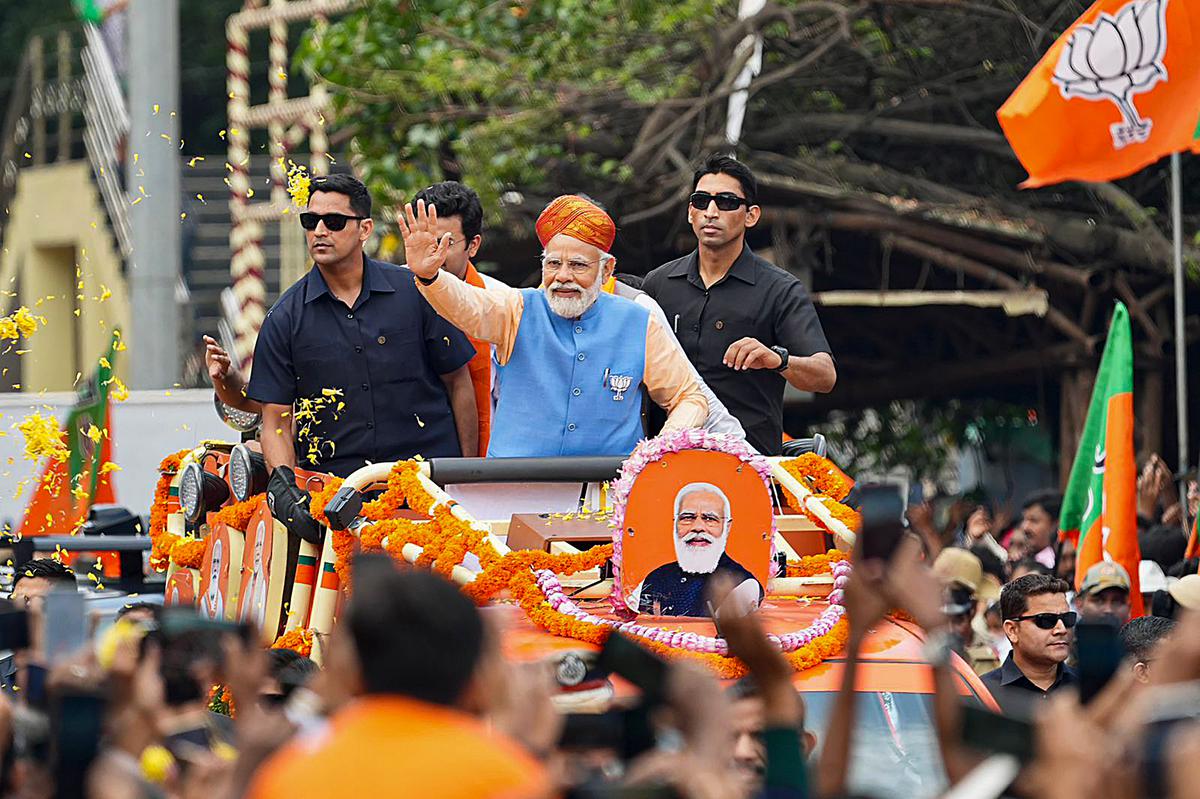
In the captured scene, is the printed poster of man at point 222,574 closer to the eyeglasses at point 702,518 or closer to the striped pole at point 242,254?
the eyeglasses at point 702,518

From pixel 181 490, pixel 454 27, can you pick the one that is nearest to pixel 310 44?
pixel 454 27

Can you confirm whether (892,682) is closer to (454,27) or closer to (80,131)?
(454,27)

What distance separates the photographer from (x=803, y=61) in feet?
45.0

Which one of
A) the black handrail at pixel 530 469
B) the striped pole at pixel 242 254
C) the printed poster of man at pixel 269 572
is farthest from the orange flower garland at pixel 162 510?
the striped pole at pixel 242 254

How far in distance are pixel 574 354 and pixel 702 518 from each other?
116 cm

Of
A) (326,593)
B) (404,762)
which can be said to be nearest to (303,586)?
(326,593)

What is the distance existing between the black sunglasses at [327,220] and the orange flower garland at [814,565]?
6.94ft

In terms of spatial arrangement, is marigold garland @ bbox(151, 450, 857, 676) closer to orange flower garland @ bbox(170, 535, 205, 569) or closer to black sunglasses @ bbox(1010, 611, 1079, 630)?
black sunglasses @ bbox(1010, 611, 1079, 630)

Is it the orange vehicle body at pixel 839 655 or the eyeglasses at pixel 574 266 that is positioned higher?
the eyeglasses at pixel 574 266

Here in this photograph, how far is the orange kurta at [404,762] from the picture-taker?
299cm

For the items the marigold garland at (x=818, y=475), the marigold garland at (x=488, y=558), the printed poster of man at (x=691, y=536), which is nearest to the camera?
the marigold garland at (x=488, y=558)

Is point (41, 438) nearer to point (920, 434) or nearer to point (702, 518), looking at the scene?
point (702, 518)

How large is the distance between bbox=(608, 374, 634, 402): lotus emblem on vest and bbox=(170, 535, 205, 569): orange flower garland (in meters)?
1.92

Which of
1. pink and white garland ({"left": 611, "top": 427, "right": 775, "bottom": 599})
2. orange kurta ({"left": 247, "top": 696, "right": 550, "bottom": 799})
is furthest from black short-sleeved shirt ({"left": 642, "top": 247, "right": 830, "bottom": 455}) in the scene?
orange kurta ({"left": 247, "top": 696, "right": 550, "bottom": 799})
